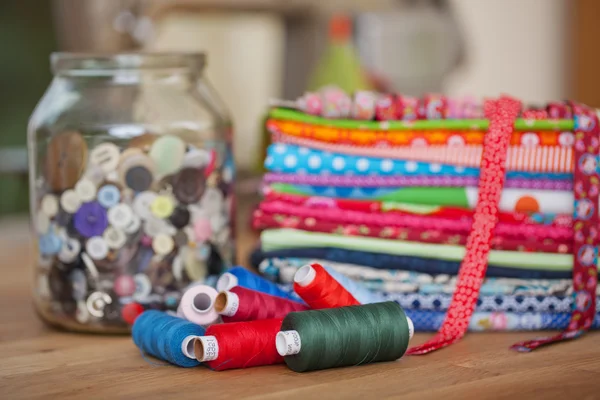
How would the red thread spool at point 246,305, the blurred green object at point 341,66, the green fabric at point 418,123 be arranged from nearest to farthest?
the red thread spool at point 246,305 → the green fabric at point 418,123 → the blurred green object at point 341,66

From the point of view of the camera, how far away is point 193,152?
98 centimetres

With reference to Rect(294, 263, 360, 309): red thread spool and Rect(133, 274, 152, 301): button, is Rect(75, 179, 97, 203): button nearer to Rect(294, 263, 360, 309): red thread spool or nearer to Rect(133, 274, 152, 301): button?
Rect(133, 274, 152, 301): button

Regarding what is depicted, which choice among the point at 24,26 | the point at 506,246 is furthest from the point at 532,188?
the point at 24,26

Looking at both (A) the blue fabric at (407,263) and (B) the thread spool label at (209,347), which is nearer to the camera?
(B) the thread spool label at (209,347)

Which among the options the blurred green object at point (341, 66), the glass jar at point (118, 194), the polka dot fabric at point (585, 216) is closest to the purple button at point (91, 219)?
the glass jar at point (118, 194)

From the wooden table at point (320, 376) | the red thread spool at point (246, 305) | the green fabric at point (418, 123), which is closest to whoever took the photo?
the wooden table at point (320, 376)

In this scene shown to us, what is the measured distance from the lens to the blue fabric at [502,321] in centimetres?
95

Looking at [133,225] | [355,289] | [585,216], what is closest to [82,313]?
[133,225]

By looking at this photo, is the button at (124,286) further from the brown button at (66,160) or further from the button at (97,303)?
the brown button at (66,160)

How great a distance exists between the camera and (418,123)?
986 millimetres

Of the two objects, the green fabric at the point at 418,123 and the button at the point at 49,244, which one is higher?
the green fabric at the point at 418,123

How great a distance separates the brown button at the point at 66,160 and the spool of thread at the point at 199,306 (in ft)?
0.69

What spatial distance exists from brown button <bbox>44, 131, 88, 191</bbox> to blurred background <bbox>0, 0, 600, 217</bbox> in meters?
1.48

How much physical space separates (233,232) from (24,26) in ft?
6.93
